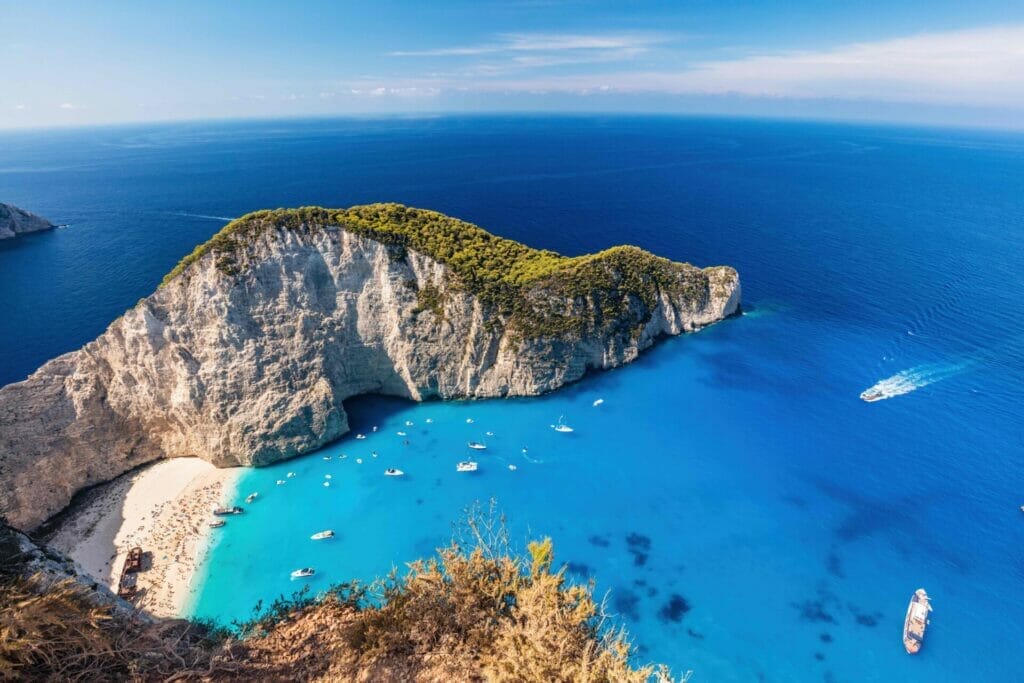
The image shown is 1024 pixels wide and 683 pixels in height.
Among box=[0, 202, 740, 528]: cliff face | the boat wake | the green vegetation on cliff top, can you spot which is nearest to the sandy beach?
box=[0, 202, 740, 528]: cliff face

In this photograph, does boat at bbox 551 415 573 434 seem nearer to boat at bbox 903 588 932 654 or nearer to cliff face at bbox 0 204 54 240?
boat at bbox 903 588 932 654

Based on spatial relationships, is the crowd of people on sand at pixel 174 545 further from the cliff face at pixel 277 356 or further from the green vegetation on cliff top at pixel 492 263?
the green vegetation on cliff top at pixel 492 263

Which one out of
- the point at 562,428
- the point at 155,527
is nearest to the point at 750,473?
the point at 562,428

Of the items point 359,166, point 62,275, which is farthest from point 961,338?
point 359,166

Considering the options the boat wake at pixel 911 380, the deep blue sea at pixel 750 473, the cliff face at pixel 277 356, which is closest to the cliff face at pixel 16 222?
the deep blue sea at pixel 750 473

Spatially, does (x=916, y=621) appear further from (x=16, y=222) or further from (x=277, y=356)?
(x=16, y=222)

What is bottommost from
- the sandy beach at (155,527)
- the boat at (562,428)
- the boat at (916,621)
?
the boat at (916,621)

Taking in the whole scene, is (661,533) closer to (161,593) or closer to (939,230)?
(161,593)
